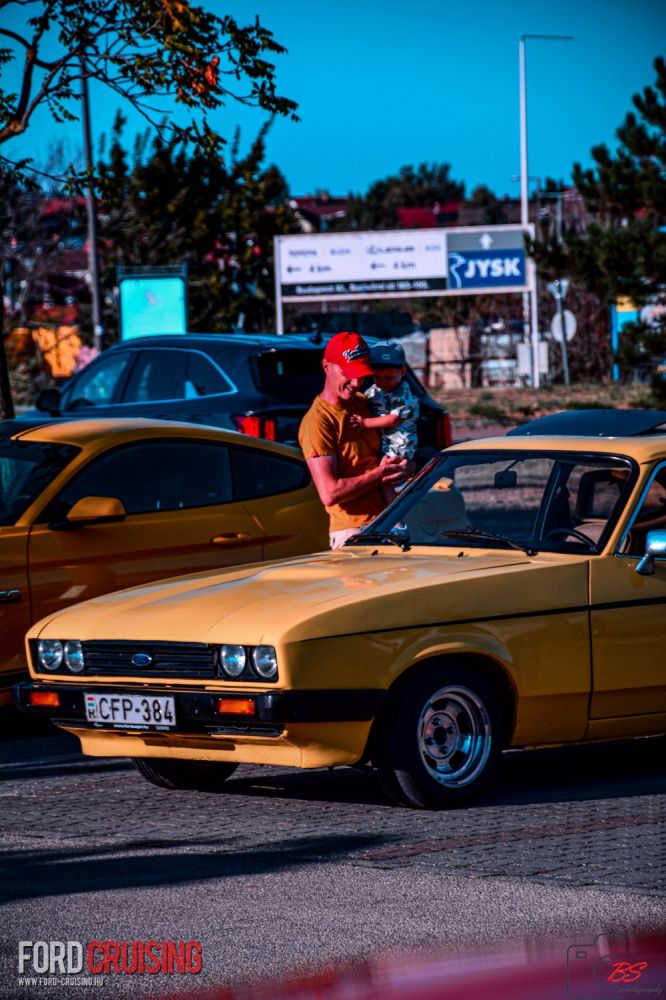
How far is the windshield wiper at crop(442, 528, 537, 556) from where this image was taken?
7535 mm

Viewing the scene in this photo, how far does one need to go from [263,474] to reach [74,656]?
123 inches

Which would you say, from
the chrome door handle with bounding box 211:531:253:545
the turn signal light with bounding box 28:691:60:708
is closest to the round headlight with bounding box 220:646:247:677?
the turn signal light with bounding box 28:691:60:708

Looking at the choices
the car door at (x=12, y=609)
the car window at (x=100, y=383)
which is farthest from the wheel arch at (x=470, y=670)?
the car window at (x=100, y=383)

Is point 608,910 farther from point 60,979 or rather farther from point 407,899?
point 60,979

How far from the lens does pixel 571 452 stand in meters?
7.88

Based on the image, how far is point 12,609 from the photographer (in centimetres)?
874

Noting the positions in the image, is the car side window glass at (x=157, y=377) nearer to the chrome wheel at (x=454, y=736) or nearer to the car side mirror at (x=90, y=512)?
the car side mirror at (x=90, y=512)

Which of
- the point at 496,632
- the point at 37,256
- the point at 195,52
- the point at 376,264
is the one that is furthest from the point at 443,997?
the point at 376,264

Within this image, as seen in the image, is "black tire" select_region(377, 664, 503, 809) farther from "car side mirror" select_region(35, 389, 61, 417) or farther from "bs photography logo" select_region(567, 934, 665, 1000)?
"car side mirror" select_region(35, 389, 61, 417)

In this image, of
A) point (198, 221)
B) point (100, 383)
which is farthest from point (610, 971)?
point (198, 221)

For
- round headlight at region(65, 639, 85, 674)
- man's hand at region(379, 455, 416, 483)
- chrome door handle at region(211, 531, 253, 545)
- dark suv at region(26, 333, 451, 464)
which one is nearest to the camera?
round headlight at region(65, 639, 85, 674)

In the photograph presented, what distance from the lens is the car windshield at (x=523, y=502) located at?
766 centimetres

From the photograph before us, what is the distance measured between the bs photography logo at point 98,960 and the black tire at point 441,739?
1796mm

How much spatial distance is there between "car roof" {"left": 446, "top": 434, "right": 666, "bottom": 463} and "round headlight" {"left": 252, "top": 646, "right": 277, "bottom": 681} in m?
1.98
